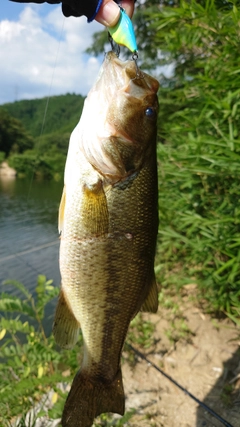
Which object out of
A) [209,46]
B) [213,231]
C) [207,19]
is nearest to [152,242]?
[213,231]

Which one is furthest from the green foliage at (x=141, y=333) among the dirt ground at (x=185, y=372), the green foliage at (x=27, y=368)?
the green foliage at (x=27, y=368)

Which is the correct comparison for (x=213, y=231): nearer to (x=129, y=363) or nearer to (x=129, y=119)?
(x=129, y=363)

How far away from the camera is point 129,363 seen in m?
3.65

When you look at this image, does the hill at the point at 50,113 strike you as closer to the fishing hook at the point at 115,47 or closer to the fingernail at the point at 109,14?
the fishing hook at the point at 115,47

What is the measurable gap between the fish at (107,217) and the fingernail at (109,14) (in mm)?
128

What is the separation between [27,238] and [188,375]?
6.28m

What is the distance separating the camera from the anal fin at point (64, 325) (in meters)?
1.64

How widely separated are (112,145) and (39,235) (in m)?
8.14

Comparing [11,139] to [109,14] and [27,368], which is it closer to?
[27,368]

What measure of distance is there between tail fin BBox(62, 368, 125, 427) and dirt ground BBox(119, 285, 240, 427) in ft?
4.75

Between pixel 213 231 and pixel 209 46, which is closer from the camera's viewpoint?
→ pixel 213 231

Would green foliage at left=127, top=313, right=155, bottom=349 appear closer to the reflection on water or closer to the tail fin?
the reflection on water

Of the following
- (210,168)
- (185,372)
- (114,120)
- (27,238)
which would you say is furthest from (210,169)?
(27,238)

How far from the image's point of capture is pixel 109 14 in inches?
57.9
